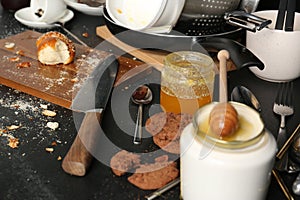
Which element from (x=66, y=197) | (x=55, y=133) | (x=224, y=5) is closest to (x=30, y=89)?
(x=55, y=133)

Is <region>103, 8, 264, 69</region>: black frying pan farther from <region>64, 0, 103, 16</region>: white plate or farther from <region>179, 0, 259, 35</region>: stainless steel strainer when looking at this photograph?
<region>64, 0, 103, 16</region>: white plate

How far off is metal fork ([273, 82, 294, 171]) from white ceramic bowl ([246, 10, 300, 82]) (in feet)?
0.08

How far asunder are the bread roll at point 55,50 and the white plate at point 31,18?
221 millimetres

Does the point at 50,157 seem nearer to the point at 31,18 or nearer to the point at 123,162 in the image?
the point at 123,162

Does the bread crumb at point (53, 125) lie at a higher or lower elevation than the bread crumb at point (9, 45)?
higher

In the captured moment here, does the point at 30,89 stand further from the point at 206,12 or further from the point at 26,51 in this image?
the point at 206,12

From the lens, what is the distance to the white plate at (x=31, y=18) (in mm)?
1220

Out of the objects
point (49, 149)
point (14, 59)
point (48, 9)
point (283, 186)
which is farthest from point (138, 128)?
point (48, 9)

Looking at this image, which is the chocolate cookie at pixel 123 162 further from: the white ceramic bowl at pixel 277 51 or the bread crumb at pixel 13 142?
the white ceramic bowl at pixel 277 51

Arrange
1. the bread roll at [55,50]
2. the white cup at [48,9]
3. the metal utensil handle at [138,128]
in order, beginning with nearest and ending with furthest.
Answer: the metal utensil handle at [138,128]
the bread roll at [55,50]
the white cup at [48,9]

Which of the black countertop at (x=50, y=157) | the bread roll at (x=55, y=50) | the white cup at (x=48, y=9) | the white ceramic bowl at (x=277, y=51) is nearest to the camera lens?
the black countertop at (x=50, y=157)

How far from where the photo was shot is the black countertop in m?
0.68

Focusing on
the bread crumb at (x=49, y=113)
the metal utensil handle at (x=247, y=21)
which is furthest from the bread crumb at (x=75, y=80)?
the metal utensil handle at (x=247, y=21)

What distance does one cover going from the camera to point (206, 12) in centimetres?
98
